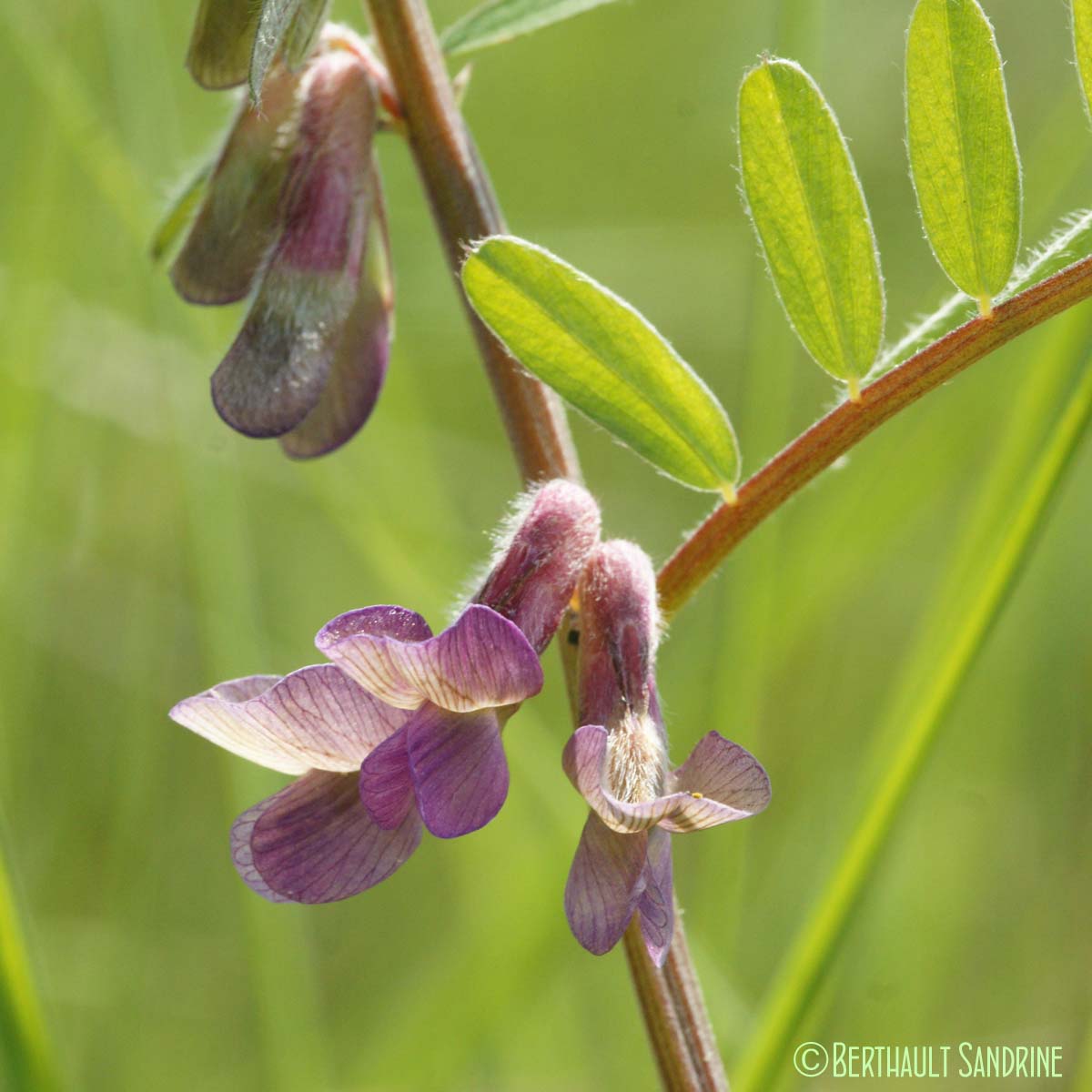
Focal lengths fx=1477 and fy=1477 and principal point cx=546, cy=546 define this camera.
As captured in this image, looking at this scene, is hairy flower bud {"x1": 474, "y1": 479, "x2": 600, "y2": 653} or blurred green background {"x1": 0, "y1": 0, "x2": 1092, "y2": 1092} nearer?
hairy flower bud {"x1": 474, "y1": 479, "x2": 600, "y2": 653}

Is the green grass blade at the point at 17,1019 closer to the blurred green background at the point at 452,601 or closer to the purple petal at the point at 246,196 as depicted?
the blurred green background at the point at 452,601

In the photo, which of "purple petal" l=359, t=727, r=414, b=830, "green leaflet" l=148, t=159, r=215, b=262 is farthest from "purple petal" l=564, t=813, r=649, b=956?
"green leaflet" l=148, t=159, r=215, b=262

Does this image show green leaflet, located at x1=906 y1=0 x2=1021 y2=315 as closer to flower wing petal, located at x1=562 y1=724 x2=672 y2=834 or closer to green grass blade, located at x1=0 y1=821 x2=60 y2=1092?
flower wing petal, located at x1=562 y1=724 x2=672 y2=834

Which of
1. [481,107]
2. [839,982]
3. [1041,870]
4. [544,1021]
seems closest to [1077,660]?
[1041,870]

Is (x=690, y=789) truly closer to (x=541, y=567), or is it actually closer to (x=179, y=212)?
(x=541, y=567)

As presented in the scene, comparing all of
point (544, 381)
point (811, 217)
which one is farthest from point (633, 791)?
point (811, 217)

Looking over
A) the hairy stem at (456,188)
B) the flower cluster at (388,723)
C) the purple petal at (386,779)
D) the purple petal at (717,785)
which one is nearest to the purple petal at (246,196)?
the hairy stem at (456,188)

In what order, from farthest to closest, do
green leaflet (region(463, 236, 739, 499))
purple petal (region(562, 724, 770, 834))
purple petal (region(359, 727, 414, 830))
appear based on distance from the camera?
green leaflet (region(463, 236, 739, 499))
purple petal (region(359, 727, 414, 830))
purple petal (region(562, 724, 770, 834))
